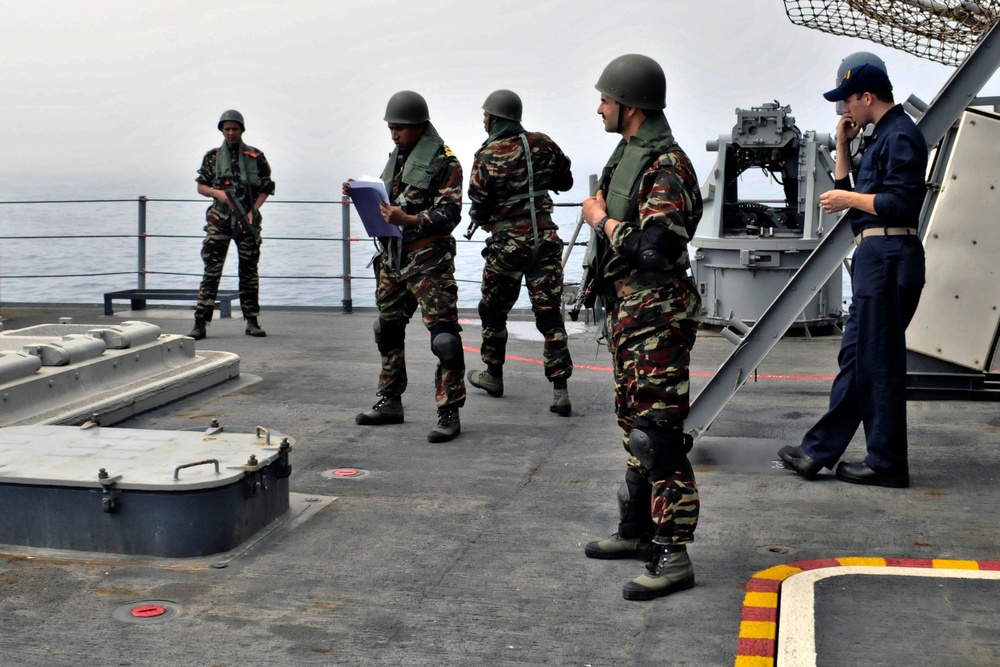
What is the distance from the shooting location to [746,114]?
1023 cm

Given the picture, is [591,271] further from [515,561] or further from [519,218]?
[519,218]

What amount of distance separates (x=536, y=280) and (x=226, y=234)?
384 cm

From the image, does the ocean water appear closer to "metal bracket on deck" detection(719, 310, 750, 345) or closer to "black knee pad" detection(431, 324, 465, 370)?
"black knee pad" detection(431, 324, 465, 370)

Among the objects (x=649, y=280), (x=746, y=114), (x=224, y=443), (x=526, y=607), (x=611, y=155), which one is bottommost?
(x=526, y=607)

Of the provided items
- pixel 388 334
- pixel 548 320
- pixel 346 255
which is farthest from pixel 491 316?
pixel 346 255

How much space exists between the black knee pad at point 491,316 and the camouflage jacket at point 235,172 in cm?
337

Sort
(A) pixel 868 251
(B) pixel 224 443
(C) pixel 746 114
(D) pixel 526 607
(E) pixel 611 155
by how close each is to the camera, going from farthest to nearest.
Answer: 1. (C) pixel 746 114
2. (A) pixel 868 251
3. (B) pixel 224 443
4. (E) pixel 611 155
5. (D) pixel 526 607

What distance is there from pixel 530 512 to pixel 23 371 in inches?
121

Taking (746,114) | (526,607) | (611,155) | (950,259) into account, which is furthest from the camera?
(746,114)

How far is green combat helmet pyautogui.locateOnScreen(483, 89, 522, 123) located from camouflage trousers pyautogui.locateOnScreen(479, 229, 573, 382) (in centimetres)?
67

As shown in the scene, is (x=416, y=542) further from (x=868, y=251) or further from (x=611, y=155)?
(x=868, y=251)

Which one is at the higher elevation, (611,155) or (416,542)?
(611,155)

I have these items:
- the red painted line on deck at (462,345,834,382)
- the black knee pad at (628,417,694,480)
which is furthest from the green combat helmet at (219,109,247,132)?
the black knee pad at (628,417,694,480)

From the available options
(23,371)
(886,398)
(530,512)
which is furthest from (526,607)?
(23,371)
